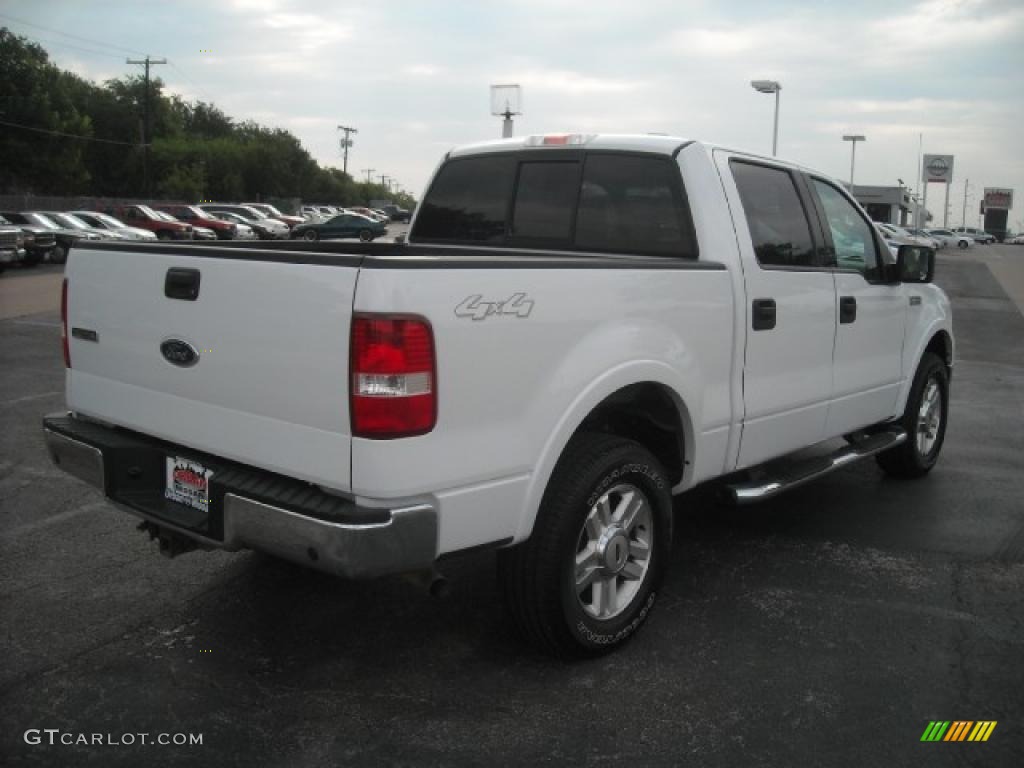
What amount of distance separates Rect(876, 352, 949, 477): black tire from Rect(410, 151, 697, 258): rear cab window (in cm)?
257

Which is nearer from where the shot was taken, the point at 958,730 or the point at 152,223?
the point at 958,730

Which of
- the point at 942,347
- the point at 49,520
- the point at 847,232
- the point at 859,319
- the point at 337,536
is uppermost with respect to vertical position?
the point at 847,232

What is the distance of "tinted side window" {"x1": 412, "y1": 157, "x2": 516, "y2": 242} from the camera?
15.7ft

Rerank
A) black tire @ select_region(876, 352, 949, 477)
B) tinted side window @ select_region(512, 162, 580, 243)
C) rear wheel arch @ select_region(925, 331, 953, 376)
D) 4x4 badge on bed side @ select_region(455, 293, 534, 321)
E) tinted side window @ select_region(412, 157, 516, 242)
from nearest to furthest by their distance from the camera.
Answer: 4x4 badge on bed side @ select_region(455, 293, 534, 321) < tinted side window @ select_region(512, 162, 580, 243) < tinted side window @ select_region(412, 157, 516, 242) < black tire @ select_region(876, 352, 949, 477) < rear wheel arch @ select_region(925, 331, 953, 376)

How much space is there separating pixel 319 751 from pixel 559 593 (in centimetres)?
94

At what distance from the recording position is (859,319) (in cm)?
510

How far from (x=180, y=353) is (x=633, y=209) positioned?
210 cm

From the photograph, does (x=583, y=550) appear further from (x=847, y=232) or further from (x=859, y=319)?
(x=847, y=232)

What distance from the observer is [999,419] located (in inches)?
333

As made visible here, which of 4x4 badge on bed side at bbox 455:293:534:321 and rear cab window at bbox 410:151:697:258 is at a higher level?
rear cab window at bbox 410:151:697:258

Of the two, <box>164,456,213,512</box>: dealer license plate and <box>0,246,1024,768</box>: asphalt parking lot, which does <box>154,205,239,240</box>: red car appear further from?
<box>164,456,213,512</box>: dealer license plate

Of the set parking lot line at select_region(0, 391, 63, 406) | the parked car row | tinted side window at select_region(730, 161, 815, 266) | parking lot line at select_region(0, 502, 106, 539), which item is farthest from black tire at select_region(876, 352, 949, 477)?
the parked car row

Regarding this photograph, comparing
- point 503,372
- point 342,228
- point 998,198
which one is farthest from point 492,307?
point 998,198

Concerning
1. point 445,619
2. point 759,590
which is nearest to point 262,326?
point 445,619
